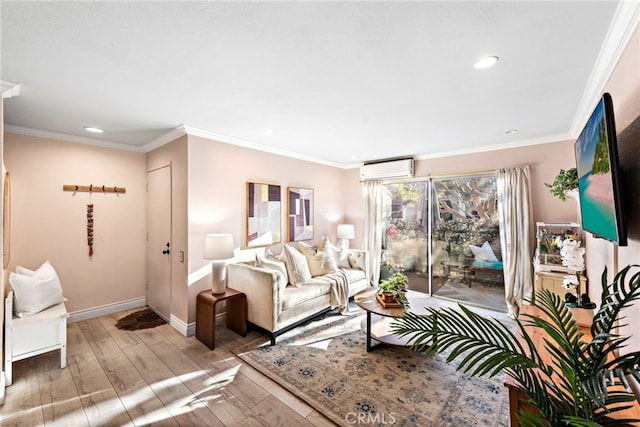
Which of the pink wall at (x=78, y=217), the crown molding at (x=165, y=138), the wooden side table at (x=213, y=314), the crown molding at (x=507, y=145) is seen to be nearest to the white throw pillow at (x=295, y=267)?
the wooden side table at (x=213, y=314)

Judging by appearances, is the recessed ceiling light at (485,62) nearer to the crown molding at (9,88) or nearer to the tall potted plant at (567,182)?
the tall potted plant at (567,182)

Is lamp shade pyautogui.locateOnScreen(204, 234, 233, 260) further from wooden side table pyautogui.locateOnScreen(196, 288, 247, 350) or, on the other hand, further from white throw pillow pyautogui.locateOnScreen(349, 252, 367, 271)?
white throw pillow pyautogui.locateOnScreen(349, 252, 367, 271)

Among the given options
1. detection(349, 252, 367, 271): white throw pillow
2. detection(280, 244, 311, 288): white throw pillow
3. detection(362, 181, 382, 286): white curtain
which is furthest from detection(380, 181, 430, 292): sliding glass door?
detection(280, 244, 311, 288): white throw pillow

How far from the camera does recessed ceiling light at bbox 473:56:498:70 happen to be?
1717 millimetres

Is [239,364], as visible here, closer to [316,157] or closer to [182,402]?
[182,402]

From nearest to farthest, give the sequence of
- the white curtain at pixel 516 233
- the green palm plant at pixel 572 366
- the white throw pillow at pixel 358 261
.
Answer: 1. the green palm plant at pixel 572 366
2. the white curtain at pixel 516 233
3. the white throw pillow at pixel 358 261

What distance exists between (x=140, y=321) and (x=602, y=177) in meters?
4.56

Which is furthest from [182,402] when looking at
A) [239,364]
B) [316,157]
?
[316,157]

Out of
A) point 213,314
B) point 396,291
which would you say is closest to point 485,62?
point 396,291

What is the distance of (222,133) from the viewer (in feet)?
10.9

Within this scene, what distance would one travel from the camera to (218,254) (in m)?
2.96

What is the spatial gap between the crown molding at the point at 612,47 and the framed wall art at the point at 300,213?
3480 mm

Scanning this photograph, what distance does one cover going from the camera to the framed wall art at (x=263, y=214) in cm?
375

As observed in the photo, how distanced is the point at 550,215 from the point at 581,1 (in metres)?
3.03
